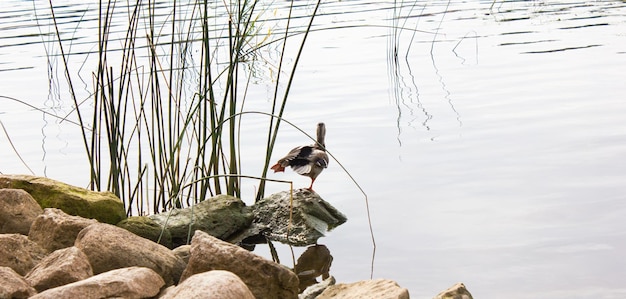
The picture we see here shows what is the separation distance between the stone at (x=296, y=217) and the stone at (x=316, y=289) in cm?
90

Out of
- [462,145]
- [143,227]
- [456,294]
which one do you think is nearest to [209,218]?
[143,227]

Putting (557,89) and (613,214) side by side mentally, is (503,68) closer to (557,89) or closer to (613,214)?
(557,89)

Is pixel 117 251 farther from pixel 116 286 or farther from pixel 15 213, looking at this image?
pixel 15 213

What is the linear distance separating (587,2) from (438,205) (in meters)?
11.2

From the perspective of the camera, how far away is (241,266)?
409 cm

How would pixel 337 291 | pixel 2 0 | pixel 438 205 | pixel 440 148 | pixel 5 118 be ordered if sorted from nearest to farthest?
pixel 337 291, pixel 438 205, pixel 440 148, pixel 5 118, pixel 2 0

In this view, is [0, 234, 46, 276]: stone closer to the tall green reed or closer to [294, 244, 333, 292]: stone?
the tall green reed

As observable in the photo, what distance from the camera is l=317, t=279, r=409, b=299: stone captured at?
381 centimetres

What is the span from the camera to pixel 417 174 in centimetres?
666

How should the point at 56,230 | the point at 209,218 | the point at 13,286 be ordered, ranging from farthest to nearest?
the point at 209,218 → the point at 56,230 → the point at 13,286

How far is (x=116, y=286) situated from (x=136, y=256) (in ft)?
1.81

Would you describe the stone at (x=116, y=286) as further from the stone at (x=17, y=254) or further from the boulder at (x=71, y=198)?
the boulder at (x=71, y=198)

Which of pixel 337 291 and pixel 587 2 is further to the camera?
pixel 587 2

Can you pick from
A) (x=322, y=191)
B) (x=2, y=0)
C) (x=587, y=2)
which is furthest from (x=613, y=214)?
(x=2, y=0)
